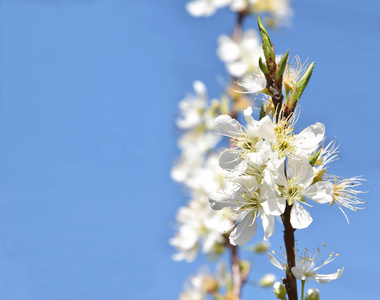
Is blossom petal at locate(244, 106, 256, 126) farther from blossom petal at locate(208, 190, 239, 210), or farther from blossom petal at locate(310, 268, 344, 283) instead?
blossom petal at locate(310, 268, 344, 283)

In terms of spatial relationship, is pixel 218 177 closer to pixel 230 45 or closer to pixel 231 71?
pixel 231 71

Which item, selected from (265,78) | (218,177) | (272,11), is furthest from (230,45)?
(265,78)

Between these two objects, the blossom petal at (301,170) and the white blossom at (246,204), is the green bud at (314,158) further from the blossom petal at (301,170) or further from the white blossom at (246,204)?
the white blossom at (246,204)

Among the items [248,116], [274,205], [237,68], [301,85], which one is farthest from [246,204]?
[237,68]

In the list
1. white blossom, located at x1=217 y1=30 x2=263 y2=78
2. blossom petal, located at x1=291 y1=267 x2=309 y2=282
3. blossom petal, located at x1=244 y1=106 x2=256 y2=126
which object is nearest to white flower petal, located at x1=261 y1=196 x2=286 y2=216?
blossom petal, located at x1=291 y1=267 x2=309 y2=282

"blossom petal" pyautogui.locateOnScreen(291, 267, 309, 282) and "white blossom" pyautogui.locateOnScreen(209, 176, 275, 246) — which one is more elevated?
"white blossom" pyautogui.locateOnScreen(209, 176, 275, 246)
